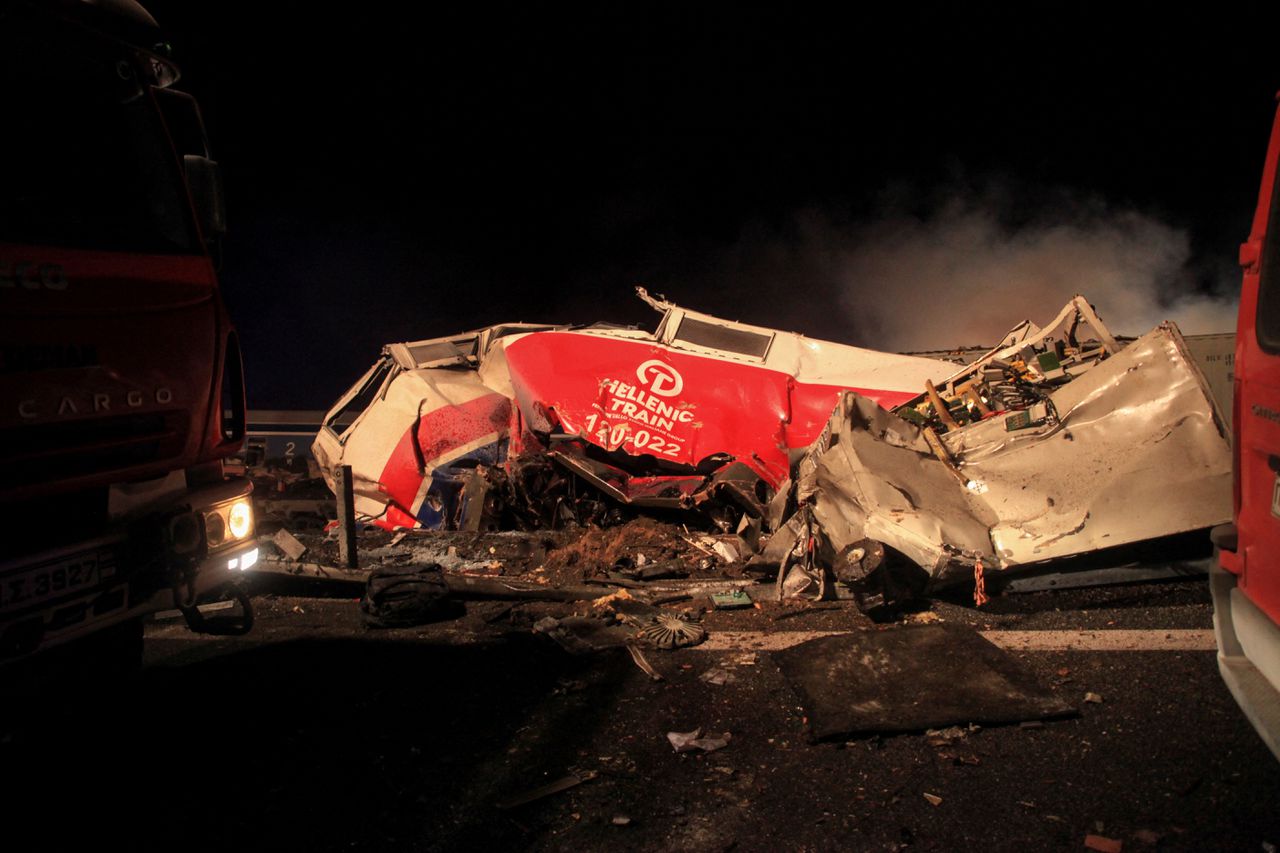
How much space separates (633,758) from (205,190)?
282cm

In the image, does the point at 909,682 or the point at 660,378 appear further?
the point at 660,378

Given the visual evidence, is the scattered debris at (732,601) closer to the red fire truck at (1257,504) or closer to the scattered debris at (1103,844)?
the scattered debris at (1103,844)

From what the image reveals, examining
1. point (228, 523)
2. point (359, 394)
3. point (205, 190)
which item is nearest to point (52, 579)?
point (228, 523)

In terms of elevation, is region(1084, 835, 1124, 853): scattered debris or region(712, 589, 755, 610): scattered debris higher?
region(1084, 835, 1124, 853): scattered debris

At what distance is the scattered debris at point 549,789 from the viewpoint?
87.4 inches

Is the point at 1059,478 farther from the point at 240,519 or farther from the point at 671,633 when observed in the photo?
the point at 240,519

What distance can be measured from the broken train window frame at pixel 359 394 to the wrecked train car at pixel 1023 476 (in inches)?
195

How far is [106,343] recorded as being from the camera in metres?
2.21

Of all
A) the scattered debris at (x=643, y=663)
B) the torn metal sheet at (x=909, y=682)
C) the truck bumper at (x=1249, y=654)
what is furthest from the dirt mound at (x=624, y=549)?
the truck bumper at (x=1249, y=654)

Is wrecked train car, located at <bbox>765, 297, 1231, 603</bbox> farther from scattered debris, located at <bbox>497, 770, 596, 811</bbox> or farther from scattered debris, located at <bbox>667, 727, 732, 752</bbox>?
scattered debris, located at <bbox>497, 770, 596, 811</bbox>

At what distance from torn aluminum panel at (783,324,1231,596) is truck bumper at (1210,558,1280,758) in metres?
1.44

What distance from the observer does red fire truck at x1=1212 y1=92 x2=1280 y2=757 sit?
1.68 m

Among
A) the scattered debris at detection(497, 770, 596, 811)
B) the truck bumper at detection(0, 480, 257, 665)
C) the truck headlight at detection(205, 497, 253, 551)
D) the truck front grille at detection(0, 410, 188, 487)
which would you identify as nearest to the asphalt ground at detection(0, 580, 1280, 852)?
the scattered debris at detection(497, 770, 596, 811)

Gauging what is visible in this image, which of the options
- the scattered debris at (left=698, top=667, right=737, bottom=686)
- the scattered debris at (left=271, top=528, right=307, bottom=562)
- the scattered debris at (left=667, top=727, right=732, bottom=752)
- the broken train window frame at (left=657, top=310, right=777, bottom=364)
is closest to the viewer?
the scattered debris at (left=667, top=727, right=732, bottom=752)
